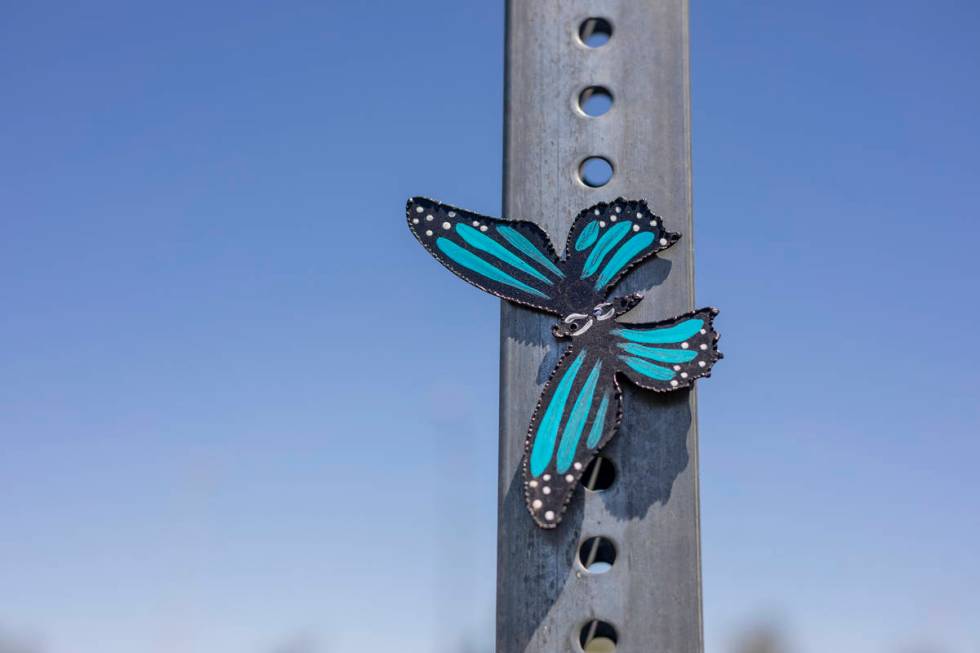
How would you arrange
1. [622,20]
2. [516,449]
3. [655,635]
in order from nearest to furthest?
[655,635] < [516,449] < [622,20]

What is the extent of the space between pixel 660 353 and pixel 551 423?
86 centimetres

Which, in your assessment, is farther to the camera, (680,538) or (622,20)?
(622,20)

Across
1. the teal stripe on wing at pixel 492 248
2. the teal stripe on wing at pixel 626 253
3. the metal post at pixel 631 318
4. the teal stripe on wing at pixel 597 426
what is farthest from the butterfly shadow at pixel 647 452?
the teal stripe on wing at pixel 492 248

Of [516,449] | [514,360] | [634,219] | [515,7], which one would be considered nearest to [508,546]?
[516,449]

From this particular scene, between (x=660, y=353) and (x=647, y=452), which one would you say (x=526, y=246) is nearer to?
(x=660, y=353)

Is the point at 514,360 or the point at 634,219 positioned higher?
the point at 634,219

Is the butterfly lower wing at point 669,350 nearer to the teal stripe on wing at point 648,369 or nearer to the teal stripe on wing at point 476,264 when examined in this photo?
the teal stripe on wing at point 648,369

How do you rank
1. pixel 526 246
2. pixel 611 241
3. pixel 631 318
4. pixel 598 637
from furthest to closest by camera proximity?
pixel 526 246, pixel 611 241, pixel 631 318, pixel 598 637

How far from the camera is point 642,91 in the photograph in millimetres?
10281

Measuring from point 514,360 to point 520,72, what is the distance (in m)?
2.21

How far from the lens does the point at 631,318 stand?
9.73 metres

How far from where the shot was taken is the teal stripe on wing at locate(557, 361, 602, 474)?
9414mm

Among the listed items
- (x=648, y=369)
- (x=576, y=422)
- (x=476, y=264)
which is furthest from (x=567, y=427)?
(x=476, y=264)

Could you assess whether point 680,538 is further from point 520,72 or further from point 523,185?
point 520,72
